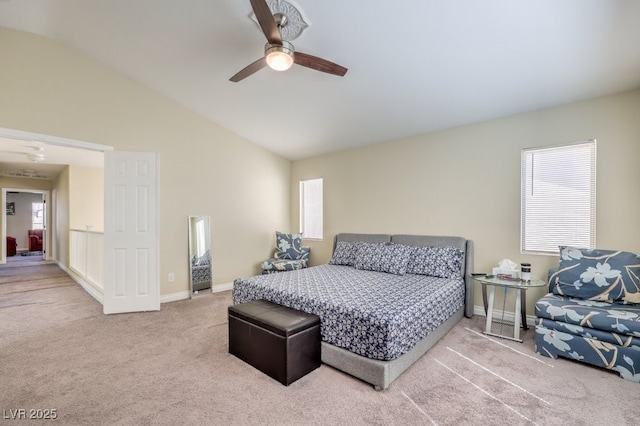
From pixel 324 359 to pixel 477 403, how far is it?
45.5 inches

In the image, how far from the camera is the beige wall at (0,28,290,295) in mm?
3426

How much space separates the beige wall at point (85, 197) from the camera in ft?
22.2

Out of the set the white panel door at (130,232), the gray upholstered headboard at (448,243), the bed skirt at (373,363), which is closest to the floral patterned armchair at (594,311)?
the gray upholstered headboard at (448,243)

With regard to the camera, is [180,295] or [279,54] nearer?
[279,54]

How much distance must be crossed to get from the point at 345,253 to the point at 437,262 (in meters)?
1.39

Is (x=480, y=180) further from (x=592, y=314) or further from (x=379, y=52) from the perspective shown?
(x=379, y=52)

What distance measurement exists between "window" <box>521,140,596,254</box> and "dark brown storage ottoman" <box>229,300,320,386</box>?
2882mm

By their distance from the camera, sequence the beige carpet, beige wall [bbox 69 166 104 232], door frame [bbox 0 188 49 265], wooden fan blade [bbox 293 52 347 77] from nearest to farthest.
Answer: the beige carpet, wooden fan blade [bbox 293 52 347 77], beige wall [bbox 69 166 104 232], door frame [bbox 0 188 49 265]

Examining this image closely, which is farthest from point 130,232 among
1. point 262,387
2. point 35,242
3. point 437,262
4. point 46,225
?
point 35,242

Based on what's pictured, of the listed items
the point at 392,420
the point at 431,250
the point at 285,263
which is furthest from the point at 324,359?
the point at 285,263

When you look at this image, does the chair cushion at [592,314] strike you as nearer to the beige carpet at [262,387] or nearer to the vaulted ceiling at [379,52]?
the beige carpet at [262,387]

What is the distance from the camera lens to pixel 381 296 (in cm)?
275

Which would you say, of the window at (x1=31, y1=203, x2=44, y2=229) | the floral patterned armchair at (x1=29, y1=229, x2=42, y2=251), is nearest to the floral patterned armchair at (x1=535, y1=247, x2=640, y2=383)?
the floral patterned armchair at (x1=29, y1=229, x2=42, y2=251)

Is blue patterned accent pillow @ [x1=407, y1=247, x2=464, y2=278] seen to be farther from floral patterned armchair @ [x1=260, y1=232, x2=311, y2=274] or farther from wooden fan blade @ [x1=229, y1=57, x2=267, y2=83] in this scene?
wooden fan blade @ [x1=229, y1=57, x2=267, y2=83]
